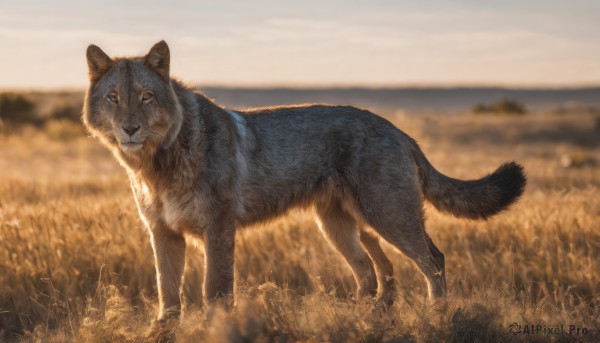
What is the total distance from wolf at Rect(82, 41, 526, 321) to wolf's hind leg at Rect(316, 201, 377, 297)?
1 centimetres

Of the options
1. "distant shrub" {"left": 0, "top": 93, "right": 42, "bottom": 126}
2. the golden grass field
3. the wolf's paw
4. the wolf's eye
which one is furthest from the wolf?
→ "distant shrub" {"left": 0, "top": 93, "right": 42, "bottom": 126}

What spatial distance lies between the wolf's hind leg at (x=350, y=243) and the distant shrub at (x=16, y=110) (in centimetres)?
3000

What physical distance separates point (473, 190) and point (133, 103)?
10.8 feet

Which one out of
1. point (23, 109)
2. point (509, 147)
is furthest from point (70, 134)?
point (509, 147)

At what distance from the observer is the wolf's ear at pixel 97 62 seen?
6297mm

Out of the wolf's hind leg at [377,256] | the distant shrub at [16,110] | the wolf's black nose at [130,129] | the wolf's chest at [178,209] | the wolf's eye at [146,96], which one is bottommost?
the distant shrub at [16,110]

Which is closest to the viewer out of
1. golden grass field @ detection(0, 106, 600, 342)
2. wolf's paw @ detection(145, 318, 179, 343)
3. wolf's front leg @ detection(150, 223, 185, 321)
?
golden grass field @ detection(0, 106, 600, 342)

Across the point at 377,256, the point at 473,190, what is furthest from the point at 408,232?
the point at 473,190

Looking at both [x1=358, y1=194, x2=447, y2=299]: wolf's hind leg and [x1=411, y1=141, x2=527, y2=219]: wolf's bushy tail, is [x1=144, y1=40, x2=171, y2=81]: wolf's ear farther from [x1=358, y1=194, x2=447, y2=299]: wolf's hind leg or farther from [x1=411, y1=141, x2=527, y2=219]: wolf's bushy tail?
[x1=411, y1=141, x2=527, y2=219]: wolf's bushy tail

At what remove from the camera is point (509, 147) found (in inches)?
1054

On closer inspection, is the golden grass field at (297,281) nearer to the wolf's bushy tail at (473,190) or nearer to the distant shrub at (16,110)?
the wolf's bushy tail at (473,190)

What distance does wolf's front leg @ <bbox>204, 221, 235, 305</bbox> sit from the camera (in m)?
6.27

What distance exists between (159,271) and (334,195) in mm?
1717

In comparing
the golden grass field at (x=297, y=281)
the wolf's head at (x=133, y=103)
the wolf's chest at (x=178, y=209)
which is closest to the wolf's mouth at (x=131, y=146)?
the wolf's head at (x=133, y=103)
